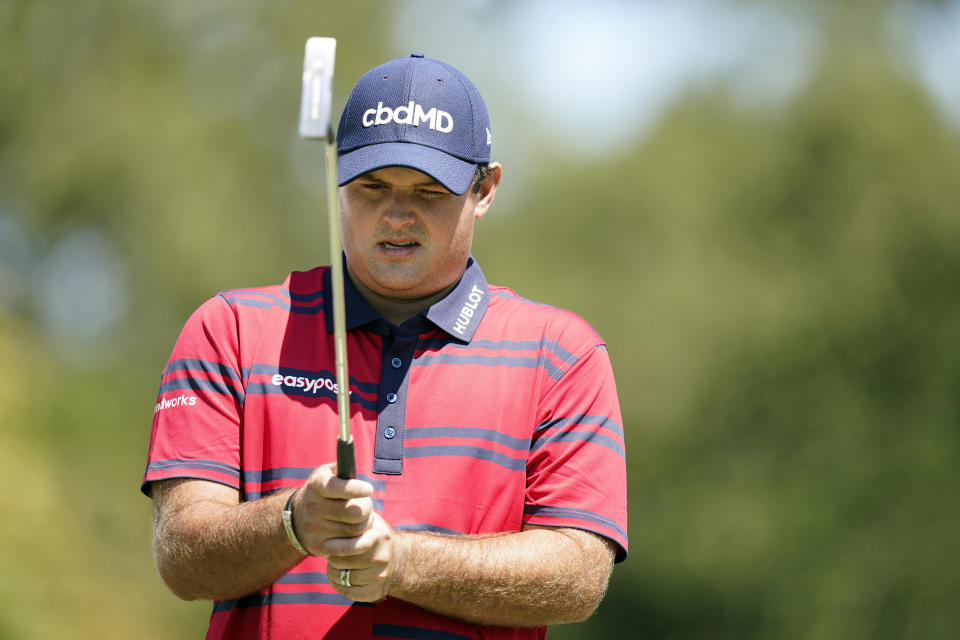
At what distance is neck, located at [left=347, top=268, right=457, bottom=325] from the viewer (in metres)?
2.96

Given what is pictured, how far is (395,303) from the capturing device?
2.97 meters

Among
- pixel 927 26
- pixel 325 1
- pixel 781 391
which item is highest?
pixel 325 1

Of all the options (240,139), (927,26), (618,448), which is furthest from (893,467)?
(618,448)

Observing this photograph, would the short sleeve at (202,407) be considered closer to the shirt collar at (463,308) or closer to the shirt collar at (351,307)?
the shirt collar at (351,307)

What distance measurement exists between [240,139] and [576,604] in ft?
39.6

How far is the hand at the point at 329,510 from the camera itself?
2.26 metres

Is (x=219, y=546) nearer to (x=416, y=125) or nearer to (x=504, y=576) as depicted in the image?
(x=504, y=576)

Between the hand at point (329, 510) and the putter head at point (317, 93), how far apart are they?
62 centimetres

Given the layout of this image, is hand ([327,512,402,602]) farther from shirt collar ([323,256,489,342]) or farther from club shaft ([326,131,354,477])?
shirt collar ([323,256,489,342])

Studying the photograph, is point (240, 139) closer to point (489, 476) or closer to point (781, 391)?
point (781, 391)

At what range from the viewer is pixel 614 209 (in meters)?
14.6

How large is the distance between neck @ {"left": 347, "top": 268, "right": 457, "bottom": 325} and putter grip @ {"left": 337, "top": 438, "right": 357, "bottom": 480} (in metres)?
0.75

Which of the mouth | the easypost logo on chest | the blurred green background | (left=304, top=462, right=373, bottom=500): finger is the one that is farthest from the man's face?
the blurred green background

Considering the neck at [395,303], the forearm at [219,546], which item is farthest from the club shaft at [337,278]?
the neck at [395,303]
